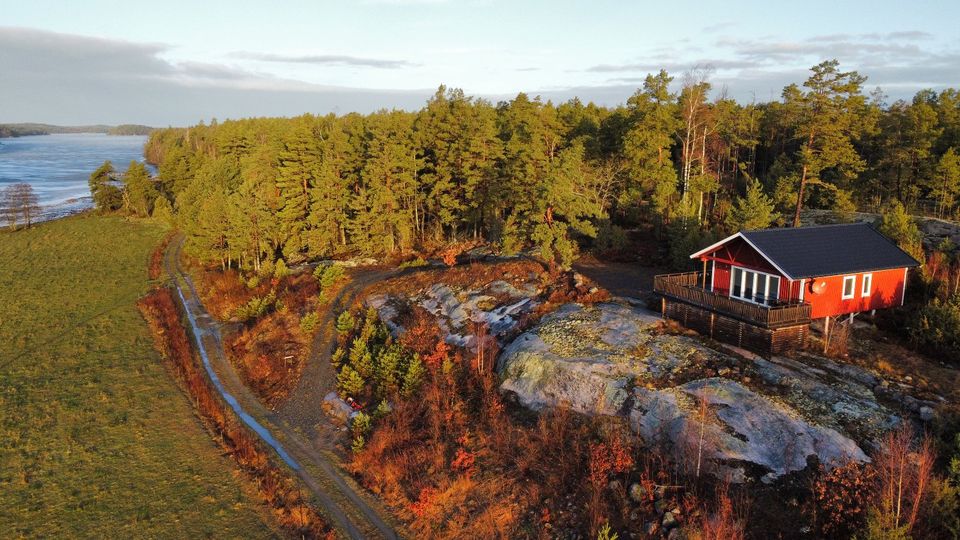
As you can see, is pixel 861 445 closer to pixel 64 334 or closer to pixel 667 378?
pixel 667 378

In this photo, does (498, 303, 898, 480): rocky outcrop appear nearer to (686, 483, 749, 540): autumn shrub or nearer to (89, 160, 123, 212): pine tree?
(686, 483, 749, 540): autumn shrub

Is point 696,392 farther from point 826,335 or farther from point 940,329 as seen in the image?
point 940,329


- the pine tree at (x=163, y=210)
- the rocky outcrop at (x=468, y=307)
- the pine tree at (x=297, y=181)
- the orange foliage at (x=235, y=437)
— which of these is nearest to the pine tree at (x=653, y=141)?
the rocky outcrop at (x=468, y=307)

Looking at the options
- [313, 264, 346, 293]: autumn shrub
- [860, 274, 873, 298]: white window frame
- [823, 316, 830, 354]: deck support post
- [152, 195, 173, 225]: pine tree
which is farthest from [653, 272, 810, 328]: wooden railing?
[152, 195, 173, 225]: pine tree

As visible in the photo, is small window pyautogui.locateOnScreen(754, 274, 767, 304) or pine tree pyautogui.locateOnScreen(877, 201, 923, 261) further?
pine tree pyautogui.locateOnScreen(877, 201, 923, 261)

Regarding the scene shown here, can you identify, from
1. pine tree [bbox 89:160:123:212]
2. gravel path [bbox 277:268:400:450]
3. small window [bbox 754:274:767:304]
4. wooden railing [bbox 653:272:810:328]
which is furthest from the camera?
pine tree [bbox 89:160:123:212]

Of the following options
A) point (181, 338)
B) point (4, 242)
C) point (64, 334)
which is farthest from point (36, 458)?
point (4, 242)

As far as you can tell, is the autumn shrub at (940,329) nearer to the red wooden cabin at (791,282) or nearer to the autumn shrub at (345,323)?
the red wooden cabin at (791,282)
